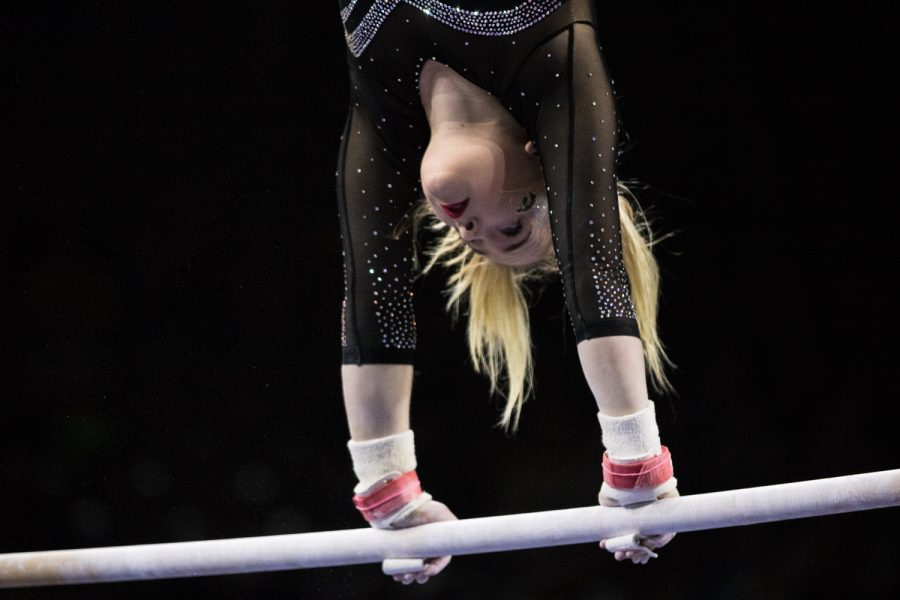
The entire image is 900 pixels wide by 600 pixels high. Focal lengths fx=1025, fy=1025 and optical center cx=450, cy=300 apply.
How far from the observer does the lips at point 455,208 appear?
4.92 ft

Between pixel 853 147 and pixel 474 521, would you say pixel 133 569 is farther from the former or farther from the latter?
pixel 853 147

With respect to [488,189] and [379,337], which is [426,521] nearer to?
[379,337]

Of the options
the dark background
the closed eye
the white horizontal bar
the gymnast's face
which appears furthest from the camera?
the dark background

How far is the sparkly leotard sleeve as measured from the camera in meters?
1.37

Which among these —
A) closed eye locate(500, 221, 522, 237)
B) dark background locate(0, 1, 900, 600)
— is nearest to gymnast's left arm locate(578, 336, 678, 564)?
closed eye locate(500, 221, 522, 237)

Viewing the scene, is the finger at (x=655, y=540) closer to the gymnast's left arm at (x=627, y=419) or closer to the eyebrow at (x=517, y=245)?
the gymnast's left arm at (x=627, y=419)

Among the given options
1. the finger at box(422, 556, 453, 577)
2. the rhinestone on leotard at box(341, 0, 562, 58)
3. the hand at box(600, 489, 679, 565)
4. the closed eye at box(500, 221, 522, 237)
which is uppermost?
the rhinestone on leotard at box(341, 0, 562, 58)

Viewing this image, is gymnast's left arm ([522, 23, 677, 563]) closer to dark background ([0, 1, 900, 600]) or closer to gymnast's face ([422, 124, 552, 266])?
gymnast's face ([422, 124, 552, 266])

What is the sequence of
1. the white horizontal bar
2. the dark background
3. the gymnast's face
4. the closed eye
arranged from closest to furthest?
the white horizontal bar
the gymnast's face
the closed eye
the dark background

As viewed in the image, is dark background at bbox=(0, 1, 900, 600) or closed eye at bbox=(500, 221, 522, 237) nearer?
closed eye at bbox=(500, 221, 522, 237)

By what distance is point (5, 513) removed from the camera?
9.59ft

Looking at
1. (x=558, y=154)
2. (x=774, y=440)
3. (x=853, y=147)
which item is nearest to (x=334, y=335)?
(x=774, y=440)

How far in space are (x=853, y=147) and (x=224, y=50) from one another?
1702 mm

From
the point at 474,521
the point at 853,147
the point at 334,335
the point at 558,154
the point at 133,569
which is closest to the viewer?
the point at 558,154
